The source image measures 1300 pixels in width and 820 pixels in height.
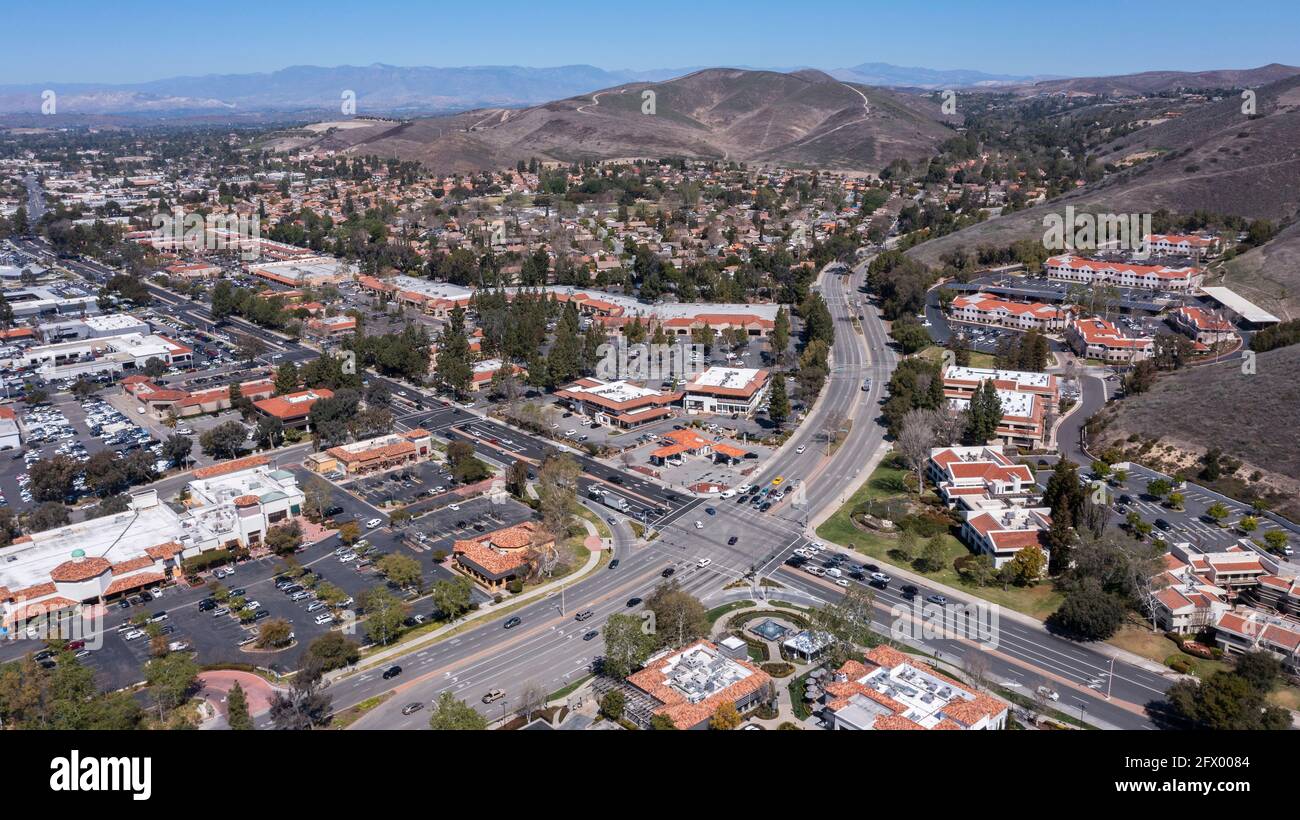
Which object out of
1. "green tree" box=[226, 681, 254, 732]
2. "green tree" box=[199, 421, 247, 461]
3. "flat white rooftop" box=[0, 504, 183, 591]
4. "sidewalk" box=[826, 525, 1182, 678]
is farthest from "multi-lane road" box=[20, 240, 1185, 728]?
"flat white rooftop" box=[0, 504, 183, 591]

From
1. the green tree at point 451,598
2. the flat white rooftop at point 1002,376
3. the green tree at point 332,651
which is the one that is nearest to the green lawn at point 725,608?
the green tree at point 451,598

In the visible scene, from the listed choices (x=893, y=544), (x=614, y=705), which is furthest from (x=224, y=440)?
(x=893, y=544)

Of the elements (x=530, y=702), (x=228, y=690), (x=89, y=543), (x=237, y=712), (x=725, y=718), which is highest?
(x=89, y=543)

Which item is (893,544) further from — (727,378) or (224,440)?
(224,440)

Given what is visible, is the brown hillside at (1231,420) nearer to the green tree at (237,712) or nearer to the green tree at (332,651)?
the green tree at (332,651)

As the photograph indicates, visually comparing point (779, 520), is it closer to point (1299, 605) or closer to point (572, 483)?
point (572, 483)
